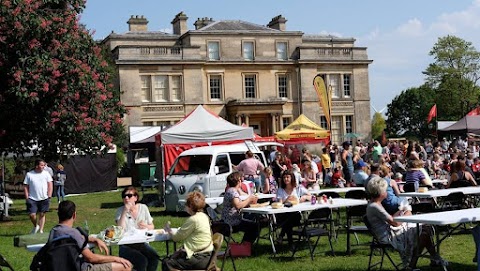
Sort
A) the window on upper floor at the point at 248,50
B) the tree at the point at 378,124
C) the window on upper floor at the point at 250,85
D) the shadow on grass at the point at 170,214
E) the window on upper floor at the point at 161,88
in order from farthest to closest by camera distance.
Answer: the tree at the point at 378,124
the window on upper floor at the point at 248,50
the window on upper floor at the point at 250,85
the window on upper floor at the point at 161,88
the shadow on grass at the point at 170,214

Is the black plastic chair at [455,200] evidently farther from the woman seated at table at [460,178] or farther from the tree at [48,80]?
the tree at [48,80]

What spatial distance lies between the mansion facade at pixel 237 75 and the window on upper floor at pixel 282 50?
0.05ft

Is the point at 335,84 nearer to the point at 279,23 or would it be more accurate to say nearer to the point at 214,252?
the point at 279,23

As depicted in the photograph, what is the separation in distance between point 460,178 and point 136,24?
4281cm

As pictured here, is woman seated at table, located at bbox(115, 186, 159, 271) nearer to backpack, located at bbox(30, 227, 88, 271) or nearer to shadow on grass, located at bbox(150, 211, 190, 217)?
backpack, located at bbox(30, 227, 88, 271)

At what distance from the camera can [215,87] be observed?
4962 centimetres

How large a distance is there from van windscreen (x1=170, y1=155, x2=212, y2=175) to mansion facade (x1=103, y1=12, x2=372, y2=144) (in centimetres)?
2753

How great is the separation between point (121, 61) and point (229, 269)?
3771 centimetres

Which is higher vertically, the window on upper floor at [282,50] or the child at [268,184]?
the window on upper floor at [282,50]

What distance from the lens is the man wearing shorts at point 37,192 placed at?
567 inches

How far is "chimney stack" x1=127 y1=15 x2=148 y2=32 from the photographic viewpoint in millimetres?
53812

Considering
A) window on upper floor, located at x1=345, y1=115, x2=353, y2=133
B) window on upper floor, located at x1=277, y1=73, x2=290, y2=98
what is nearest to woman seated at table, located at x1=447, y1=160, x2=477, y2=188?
window on upper floor, located at x1=277, y1=73, x2=290, y2=98

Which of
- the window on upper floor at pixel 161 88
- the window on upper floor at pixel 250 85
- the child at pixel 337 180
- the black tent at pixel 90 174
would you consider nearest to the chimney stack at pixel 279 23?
the window on upper floor at pixel 250 85

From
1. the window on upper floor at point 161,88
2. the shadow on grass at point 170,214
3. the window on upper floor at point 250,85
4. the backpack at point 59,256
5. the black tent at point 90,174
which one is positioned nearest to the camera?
the backpack at point 59,256
